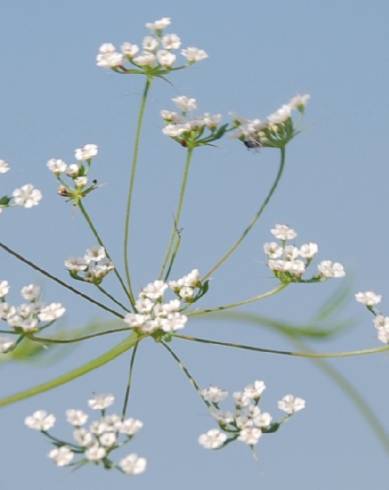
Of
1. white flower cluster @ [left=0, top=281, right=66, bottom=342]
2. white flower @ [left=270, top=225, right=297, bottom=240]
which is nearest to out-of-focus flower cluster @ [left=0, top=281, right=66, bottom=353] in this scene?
white flower cluster @ [left=0, top=281, right=66, bottom=342]

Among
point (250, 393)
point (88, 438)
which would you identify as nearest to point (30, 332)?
point (88, 438)

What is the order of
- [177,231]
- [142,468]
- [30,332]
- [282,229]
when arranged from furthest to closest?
[282,229], [177,231], [30,332], [142,468]

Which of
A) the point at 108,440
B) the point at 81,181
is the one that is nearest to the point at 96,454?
the point at 108,440

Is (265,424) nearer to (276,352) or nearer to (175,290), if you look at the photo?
(276,352)

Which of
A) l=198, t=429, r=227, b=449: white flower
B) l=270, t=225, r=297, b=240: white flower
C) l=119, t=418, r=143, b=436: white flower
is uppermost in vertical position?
l=270, t=225, r=297, b=240: white flower

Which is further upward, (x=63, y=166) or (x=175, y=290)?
(x=63, y=166)

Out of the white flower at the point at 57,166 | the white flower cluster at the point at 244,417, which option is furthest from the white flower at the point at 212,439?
the white flower at the point at 57,166

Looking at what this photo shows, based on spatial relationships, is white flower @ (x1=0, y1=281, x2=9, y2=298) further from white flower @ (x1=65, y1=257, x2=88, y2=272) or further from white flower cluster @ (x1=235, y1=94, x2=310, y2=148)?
white flower cluster @ (x1=235, y1=94, x2=310, y2=148)
